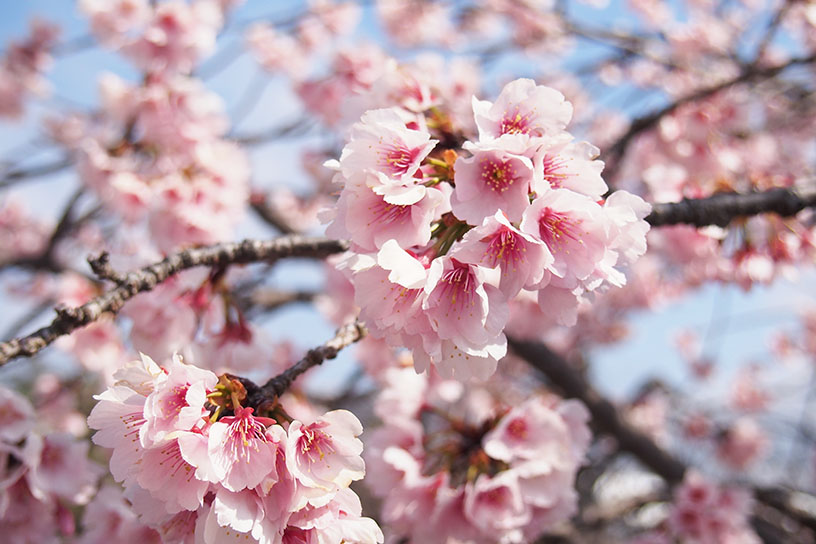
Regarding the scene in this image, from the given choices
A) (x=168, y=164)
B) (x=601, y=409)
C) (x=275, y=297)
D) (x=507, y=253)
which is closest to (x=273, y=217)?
(x=275, y=297)

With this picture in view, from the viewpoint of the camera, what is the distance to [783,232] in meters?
1.97

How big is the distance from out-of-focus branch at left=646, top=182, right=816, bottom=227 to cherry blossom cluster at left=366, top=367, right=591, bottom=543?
0.64 meters

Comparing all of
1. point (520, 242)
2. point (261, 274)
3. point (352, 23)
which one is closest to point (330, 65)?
point (261, 274)

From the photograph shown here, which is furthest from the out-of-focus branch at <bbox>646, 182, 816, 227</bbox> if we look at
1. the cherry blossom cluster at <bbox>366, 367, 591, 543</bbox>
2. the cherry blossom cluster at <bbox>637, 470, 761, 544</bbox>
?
the cherry blossom cluster at <bbox>637, 470, 761, 544</bbox>

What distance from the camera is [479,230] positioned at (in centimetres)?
86

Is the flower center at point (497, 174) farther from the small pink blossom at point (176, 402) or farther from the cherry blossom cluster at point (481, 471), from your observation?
the cherry blossom cluster at point (481, 471)

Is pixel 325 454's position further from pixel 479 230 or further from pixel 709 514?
pixel 709 514

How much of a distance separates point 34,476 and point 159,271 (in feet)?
2.19

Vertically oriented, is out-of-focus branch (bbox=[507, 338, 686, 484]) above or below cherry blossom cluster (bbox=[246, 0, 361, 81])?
below

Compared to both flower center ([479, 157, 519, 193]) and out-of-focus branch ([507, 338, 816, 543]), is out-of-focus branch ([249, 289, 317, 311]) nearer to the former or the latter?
out-of-focus branch ([507, 338, 816, 543])

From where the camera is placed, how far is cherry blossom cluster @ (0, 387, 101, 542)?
142 cm

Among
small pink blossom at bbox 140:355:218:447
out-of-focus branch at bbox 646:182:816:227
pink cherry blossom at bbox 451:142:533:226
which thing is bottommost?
out-of-focus branch at bbox 646:182:816:227

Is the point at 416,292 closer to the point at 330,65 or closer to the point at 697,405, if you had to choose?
the point at 330,65

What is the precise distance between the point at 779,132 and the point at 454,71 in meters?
4.23
